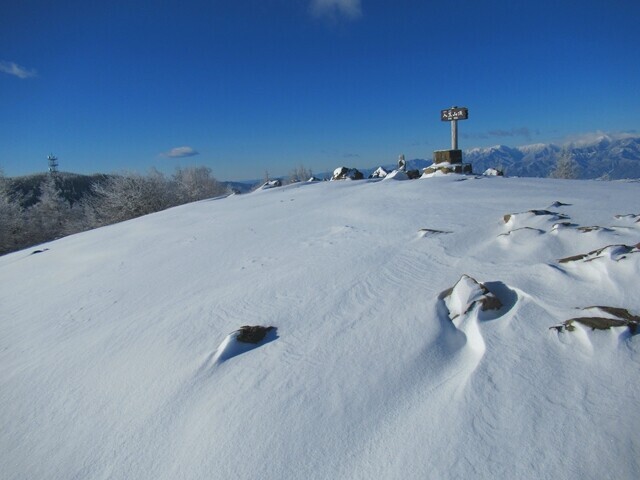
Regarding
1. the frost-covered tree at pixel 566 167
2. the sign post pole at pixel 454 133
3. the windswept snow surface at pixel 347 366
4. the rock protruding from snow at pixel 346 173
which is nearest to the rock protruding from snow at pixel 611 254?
the windswept snow surface at pixel 347 366

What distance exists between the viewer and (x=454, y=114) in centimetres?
1272

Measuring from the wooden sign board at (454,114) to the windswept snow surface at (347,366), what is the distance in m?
8.78

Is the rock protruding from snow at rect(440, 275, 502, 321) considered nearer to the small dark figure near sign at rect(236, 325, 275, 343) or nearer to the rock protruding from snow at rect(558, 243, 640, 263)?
the rock protruding from snow at rect(558, 243, 640, 263)

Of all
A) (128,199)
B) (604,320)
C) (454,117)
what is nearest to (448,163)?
(454,117)

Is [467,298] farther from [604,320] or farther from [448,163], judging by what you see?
[448,163]

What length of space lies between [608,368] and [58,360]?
4311mm

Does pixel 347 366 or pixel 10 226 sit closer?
pixel 347 366

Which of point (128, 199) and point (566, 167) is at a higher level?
point (128, 199)

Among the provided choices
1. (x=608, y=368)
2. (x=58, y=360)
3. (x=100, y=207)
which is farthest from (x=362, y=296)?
(x=100, y=207)

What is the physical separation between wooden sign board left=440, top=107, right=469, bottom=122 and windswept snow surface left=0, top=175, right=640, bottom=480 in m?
8.78

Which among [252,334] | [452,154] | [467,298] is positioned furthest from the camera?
[452,154]

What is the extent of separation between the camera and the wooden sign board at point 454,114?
41.3ft

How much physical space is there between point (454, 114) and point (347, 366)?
12.8 metres

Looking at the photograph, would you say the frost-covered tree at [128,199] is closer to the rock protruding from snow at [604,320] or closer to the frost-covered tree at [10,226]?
the frost-covered tree at [10,226]
